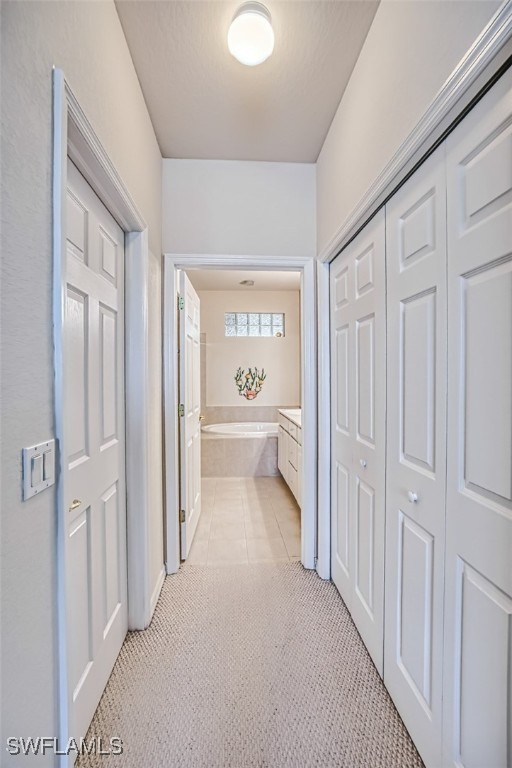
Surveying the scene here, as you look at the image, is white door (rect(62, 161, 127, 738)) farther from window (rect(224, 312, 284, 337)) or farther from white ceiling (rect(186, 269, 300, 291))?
window (rect(224, 312, 284, 337))

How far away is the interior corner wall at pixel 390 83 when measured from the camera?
3.07 feet

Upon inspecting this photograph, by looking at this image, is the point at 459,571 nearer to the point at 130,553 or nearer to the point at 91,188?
the point at 130,553

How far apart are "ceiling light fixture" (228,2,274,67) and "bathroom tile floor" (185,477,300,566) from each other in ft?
8.81

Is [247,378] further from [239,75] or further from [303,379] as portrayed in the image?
[239,75]

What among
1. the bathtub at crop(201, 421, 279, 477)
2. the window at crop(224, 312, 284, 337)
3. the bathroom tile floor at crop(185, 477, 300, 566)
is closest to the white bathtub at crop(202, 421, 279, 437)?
the bathtub at crop(201, 421, 279, 477)

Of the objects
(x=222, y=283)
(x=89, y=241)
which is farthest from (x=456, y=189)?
(x=222, y=283)

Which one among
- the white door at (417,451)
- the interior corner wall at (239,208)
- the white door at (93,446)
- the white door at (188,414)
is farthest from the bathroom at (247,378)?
the white door at (417,451)

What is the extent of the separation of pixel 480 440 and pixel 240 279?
4462 mm

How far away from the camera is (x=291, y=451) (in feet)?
12.2

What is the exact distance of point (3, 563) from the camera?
720 millimetres

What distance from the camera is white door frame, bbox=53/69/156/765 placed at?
907mm

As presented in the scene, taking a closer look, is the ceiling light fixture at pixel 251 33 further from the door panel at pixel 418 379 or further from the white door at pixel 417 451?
the door panel at pixel 418 379

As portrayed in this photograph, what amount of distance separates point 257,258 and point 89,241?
1175 mm

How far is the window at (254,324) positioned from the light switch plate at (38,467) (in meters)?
4.83
